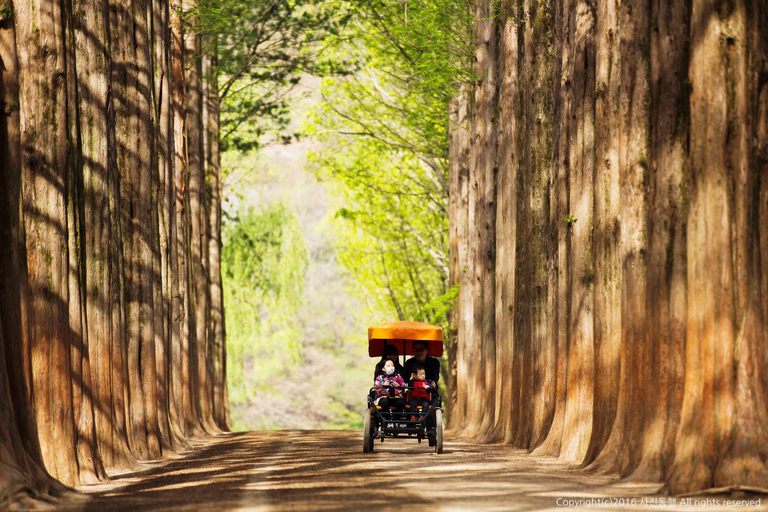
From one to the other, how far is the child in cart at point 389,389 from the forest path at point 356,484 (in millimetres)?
805

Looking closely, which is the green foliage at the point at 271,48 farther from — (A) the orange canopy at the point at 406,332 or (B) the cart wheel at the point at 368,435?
(B) the cart wheel at the point at 368,435

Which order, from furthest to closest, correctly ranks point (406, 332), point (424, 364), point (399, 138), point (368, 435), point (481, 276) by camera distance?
point (399, 138)
point (481, 276)
point (406, 332)
point (424, 364)
point (368, 435)

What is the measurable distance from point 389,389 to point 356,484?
6308 mm

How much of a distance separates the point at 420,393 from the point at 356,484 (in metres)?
6.36

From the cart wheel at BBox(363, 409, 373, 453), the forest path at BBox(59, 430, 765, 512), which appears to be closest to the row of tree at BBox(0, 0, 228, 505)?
the forest path at BBox(59, 430, 765, 512)

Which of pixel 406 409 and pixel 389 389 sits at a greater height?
pixel 389 389

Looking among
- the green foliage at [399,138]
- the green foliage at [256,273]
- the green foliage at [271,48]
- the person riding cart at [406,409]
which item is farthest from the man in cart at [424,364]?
the green foliage at [256,273]

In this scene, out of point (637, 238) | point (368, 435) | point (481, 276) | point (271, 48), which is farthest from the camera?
point (271, 48)

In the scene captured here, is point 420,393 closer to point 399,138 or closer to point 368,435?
point 368,435

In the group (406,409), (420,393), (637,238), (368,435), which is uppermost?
(637,238)

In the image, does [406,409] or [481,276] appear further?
[481,276]

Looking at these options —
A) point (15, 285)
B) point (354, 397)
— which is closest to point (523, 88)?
point (15, 285)

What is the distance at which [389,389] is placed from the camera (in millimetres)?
18422

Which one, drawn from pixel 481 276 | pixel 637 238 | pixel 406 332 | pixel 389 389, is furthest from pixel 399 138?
pixel 637 238
